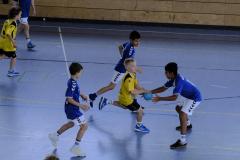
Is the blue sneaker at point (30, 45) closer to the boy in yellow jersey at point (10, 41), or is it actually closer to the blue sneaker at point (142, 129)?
the boy in yellow jersey at point (10, 41)

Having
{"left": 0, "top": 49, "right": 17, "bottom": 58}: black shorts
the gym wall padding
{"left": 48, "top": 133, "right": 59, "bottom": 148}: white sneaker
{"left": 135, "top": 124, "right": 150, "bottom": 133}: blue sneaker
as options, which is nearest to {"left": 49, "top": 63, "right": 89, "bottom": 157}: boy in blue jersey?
{"left": 48, "top": 133, "right": 59, "bottom": 148}: white sneaker

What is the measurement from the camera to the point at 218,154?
774 cm

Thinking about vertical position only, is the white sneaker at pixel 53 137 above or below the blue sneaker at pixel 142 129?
above

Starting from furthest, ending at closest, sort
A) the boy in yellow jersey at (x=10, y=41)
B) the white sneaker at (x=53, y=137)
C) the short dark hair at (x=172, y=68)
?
the boy in yellow jersey at (x=10, y=41), the short dark hair at (x=172, y=68), the white sneaker at (x=53, y=137)

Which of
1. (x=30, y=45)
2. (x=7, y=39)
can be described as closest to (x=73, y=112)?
(x=7, y=39)

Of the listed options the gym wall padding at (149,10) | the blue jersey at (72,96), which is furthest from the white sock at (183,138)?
the gym wall padding at (149,10)

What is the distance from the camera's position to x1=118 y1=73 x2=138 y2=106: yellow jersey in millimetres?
8328

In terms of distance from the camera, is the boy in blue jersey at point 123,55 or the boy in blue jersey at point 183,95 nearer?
the boy in blue jersey at point 183,95

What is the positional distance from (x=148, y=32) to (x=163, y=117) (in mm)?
8195

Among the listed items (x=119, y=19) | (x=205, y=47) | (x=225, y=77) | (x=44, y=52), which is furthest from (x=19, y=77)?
(x=119, y=19)

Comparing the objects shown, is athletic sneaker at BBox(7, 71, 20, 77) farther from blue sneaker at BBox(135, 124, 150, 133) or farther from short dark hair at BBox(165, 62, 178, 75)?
short dark hair at BBox(165, 62, 178, 75)

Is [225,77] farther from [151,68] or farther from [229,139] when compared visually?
[229,139]

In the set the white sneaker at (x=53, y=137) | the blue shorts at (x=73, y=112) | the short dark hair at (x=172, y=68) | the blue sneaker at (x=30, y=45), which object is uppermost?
the short dark hair at (x=172, y=68)

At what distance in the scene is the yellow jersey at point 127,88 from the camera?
328 inches
